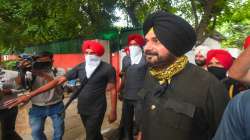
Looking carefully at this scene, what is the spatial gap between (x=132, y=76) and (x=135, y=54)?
0.38 metres

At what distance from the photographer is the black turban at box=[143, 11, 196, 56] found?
317 centimetres

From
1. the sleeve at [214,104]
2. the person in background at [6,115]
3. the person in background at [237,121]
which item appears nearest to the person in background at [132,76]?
the person in background at [6,115]

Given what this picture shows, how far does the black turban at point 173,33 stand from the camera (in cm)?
317

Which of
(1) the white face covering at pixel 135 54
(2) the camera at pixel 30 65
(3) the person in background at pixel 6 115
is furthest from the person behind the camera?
(1) the white face covering at pixel 135 54

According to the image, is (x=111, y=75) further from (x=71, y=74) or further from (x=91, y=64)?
(x=71, y=74)

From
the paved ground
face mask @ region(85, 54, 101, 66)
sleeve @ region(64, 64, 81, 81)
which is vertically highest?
face mask @ region(85, 54, 101, 66)

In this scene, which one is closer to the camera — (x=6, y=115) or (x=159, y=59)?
(x=159, y=59)

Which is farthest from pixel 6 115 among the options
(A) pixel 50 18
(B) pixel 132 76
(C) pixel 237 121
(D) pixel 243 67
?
(A) pixel 50 18

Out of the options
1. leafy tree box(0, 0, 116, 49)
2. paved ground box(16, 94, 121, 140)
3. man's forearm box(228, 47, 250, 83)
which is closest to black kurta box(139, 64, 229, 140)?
man's forearm box(228, 47, 250, 83)

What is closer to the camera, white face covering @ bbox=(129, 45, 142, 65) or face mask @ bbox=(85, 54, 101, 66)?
face mask @ bbox=(85, 54, 101, 66)

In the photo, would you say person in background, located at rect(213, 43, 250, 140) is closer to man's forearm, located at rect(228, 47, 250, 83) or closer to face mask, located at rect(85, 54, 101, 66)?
man's forearm, located at rect(228, 47, 250, 83)

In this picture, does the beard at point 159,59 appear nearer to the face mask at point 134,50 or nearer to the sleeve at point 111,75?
the sleeve at point 111,75

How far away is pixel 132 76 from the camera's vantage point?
7.61 meters

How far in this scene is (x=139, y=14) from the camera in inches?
793
